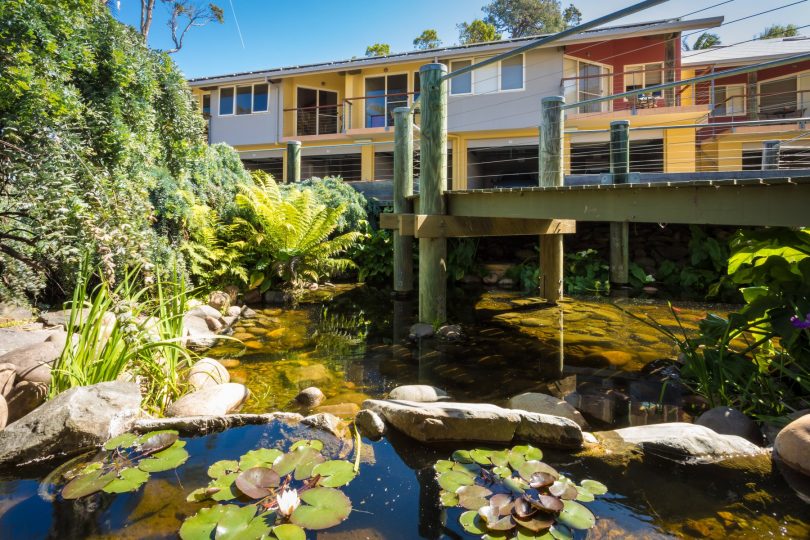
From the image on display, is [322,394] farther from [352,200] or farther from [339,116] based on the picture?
[339,116]

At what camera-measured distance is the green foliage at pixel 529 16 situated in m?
29.4

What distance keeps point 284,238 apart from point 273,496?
18.6 feet

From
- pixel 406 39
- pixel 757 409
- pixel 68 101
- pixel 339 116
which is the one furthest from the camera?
pixel 406 39

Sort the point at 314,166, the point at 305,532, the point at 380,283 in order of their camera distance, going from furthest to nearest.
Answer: the point at 314,166 < the point at 380,283 < the point at 305,532

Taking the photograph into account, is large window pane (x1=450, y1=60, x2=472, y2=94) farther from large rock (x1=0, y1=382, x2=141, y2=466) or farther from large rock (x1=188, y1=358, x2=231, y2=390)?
large rock (x1=0, y1=382, x2=141, y2=466)

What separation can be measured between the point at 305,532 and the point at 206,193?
6.83m

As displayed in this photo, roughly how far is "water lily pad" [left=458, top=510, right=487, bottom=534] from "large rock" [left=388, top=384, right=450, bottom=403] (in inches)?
55.3

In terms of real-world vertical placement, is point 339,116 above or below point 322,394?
Result: above

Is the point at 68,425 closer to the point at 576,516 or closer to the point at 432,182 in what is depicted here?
the point at 576,516

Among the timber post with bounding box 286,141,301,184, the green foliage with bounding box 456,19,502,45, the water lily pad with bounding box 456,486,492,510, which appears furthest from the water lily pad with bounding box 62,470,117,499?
the green foliage with bounding box 456,19,502,45

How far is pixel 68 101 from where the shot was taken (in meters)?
3.32

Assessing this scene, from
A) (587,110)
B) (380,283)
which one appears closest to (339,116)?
(587,110)

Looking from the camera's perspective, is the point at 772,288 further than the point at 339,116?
No

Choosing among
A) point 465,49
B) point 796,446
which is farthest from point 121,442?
point 465,49
